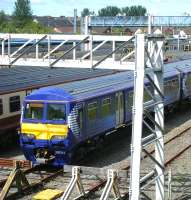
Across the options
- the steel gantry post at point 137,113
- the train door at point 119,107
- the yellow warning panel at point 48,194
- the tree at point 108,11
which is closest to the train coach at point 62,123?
the train door at point 119,107

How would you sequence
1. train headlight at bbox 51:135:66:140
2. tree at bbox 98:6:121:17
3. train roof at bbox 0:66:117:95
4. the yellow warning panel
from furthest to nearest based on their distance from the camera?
1. tree at bbox 98:6:121:17
2. train roof at bbox 0:66:117:95
3. train headlight at bbox 51:135:66:140
4. the yellow warning panel

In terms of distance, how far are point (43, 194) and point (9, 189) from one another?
3.12 ft

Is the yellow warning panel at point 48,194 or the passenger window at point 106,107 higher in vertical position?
the passenger window at point 106,107

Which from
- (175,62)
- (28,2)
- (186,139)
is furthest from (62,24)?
(186,139)

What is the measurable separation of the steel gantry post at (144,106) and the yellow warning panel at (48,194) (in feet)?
9.26

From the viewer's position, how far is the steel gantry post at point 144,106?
35.3ft

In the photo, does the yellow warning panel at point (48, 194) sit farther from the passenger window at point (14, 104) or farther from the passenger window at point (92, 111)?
the passenger window at point (14, 104)

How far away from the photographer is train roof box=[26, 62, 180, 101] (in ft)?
56.0

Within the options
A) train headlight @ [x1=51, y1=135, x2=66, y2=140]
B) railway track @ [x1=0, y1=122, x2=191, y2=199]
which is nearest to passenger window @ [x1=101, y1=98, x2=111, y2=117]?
railway track @ [x1=0, y1=122, x2=191, y2=199]

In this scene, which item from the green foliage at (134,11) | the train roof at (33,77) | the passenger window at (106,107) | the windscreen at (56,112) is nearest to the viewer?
the windscreen at (56,112)

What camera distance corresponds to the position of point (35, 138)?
55.6 ft

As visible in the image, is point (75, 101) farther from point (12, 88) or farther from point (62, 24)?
point (62, 24)

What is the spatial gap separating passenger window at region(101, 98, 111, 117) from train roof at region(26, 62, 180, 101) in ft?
0.93

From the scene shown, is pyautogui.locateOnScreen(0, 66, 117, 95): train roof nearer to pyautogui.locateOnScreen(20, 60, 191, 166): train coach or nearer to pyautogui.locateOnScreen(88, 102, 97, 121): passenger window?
pyautogui.locateOnScreen(20, 60, 191, 166): train coach
